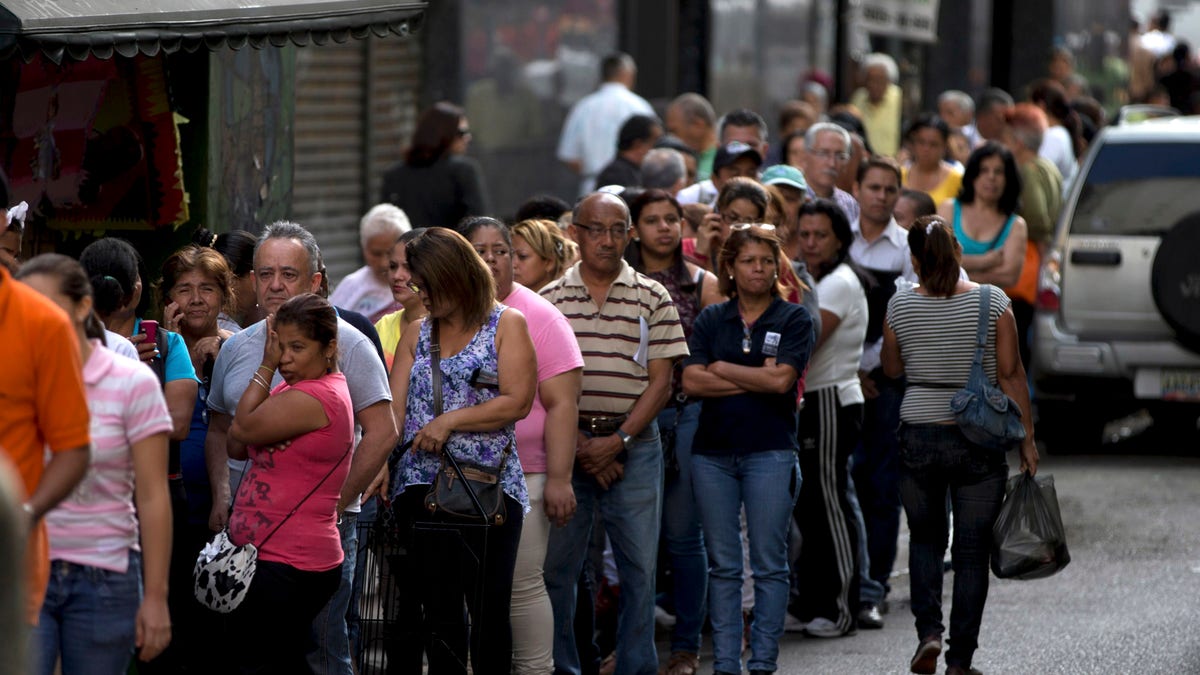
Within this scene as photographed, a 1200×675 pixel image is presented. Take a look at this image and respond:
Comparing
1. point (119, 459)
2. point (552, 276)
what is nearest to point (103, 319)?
point (119, 459)

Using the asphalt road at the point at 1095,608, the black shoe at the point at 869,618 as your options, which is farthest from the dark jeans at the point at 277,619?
the black shoe at the point at 869,618

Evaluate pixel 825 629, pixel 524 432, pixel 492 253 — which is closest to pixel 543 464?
pixel 524 432

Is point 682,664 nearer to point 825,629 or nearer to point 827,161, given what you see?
point 825,629

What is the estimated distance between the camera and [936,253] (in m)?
7.28

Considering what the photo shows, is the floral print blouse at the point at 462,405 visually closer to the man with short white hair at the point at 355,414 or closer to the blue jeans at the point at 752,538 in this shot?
the man with short white hair at the point at 355,414

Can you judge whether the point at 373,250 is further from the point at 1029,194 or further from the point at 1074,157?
the point at 1074,157

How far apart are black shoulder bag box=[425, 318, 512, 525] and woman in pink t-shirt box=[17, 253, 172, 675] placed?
1.52 meters

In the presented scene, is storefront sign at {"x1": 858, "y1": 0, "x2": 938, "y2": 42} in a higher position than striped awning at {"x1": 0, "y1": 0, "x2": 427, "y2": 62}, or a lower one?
higher

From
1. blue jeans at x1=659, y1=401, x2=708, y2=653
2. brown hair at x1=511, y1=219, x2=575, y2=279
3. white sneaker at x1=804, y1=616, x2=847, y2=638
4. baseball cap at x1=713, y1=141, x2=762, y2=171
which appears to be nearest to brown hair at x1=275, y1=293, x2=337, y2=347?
brown hair at x1=511, y1=219, x2=575, y2=279

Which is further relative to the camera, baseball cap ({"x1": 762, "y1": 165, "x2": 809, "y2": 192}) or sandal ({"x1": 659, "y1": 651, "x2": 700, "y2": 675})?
baseball cap ({"x1": 762, "y1": 165, "x2": 809, "y2": 192})

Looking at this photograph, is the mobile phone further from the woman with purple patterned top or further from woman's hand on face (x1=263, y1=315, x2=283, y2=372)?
the woman with purple patterned top

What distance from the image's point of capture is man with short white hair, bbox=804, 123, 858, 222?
9.95 metres

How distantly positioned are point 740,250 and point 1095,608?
263cm

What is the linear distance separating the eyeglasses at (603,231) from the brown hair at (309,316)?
1.51 metres
